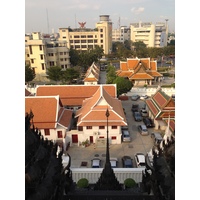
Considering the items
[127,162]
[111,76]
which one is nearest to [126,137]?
[127,162]

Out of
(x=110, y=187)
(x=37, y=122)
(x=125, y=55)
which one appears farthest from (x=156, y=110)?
(x=125, y=55)

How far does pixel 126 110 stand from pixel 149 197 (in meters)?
22.2

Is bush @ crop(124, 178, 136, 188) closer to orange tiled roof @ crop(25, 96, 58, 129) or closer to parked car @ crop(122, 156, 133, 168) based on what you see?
parked car @ crop(122, 156, 133, 168)

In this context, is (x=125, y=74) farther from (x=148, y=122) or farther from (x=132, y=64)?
(x=148, y=122)

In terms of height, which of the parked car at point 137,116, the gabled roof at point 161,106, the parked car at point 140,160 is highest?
the gabled roof at point 161,106

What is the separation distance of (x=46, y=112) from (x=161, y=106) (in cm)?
1247

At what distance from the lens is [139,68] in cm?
4316

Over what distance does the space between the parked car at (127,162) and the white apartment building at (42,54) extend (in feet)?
127

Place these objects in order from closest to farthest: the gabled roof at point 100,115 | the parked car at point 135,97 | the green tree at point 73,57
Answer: the gabled roof at point 100,115 < the parked car at point 135,97 < the green tree at point 73,57

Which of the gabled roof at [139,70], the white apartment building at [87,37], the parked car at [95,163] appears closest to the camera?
the parked car at [95,163]

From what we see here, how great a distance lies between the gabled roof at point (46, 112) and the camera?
20641 mm

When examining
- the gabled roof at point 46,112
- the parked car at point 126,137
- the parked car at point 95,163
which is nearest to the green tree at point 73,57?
the gabled roof at point 46,112

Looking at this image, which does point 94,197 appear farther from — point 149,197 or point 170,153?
point 170,153

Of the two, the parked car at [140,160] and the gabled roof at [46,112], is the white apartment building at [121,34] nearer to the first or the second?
the gabled roof at [46,112]
